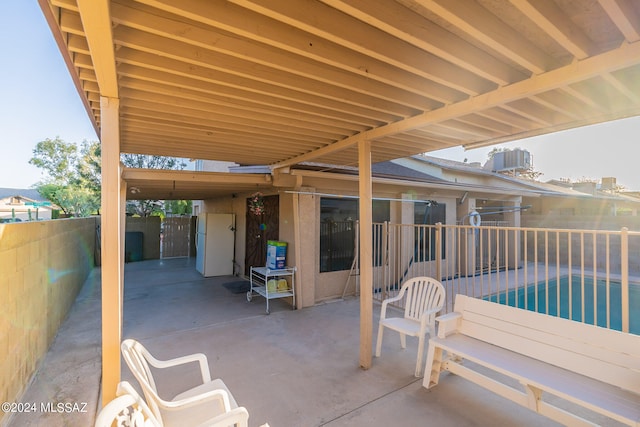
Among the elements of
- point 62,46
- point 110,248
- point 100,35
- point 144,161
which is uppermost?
point 144,161

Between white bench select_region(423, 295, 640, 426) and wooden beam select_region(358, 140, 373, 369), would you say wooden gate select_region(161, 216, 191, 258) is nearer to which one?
wooden beam select_region(358, 140, 373, 369)

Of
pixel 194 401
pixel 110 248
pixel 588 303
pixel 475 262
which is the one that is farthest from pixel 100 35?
pixel 588 303

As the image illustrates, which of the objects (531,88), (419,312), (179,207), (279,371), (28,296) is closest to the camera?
(531,88)

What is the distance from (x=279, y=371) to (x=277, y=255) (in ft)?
9.21

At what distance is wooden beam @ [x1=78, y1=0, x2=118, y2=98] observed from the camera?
1.34 m

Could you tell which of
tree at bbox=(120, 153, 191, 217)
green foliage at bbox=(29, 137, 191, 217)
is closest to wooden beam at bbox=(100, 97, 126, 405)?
tree at bbox=(120, 153, 191, 217)

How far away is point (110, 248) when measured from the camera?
7.42 ft

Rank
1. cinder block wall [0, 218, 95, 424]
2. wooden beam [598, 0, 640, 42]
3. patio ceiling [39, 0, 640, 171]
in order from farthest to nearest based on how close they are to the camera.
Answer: cinder block wall [0, 218, 95, 424]
patio ceiling [39, 0, 640, 171]
wooden beam [598, 0, 640, 42]

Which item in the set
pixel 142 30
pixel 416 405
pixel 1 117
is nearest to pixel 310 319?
pixel 416 405

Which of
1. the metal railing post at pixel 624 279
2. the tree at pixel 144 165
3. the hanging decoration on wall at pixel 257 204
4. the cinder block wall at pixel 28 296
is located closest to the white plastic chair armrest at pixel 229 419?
the cinder block wall at pixel 28 296

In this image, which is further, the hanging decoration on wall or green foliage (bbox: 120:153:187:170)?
green foliage (bbox: 120:153:187:170)

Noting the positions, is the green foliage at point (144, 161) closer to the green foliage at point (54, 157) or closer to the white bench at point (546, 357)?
the green foliage at point (54, 157)

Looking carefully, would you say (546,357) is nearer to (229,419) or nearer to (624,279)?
(624,279)

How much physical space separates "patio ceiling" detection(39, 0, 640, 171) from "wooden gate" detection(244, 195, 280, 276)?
137 inches
